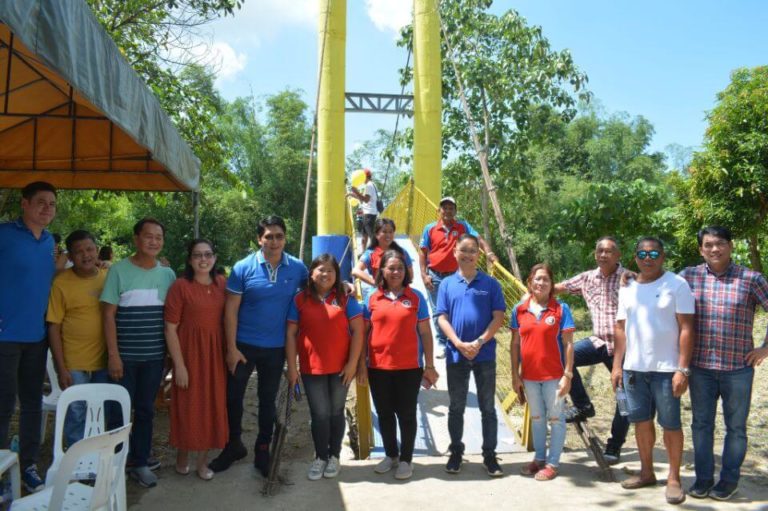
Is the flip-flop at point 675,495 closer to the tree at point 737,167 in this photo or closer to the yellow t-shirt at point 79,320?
the yellow t-shirt at point 79,320

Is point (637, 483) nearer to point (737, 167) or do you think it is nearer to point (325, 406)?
point (325, 406)

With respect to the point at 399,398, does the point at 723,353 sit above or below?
above

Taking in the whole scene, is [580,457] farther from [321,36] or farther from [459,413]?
[321,36]

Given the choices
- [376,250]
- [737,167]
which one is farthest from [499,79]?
[376,250]

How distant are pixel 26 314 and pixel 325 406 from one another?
1.50 metres

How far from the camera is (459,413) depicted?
3.49 m

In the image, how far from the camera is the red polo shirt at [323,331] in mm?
3289

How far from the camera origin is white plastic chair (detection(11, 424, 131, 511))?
6.58ft

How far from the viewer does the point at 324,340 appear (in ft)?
10.8

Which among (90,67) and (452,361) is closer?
(90,67)

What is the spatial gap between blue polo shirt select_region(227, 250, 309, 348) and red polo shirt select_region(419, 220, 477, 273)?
192cm

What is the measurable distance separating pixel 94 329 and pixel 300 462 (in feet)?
4.56

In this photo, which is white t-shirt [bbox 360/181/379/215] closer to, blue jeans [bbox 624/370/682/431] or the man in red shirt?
the man in red shirt

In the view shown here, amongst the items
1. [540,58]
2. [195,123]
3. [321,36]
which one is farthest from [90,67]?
Answer: [540,58]
